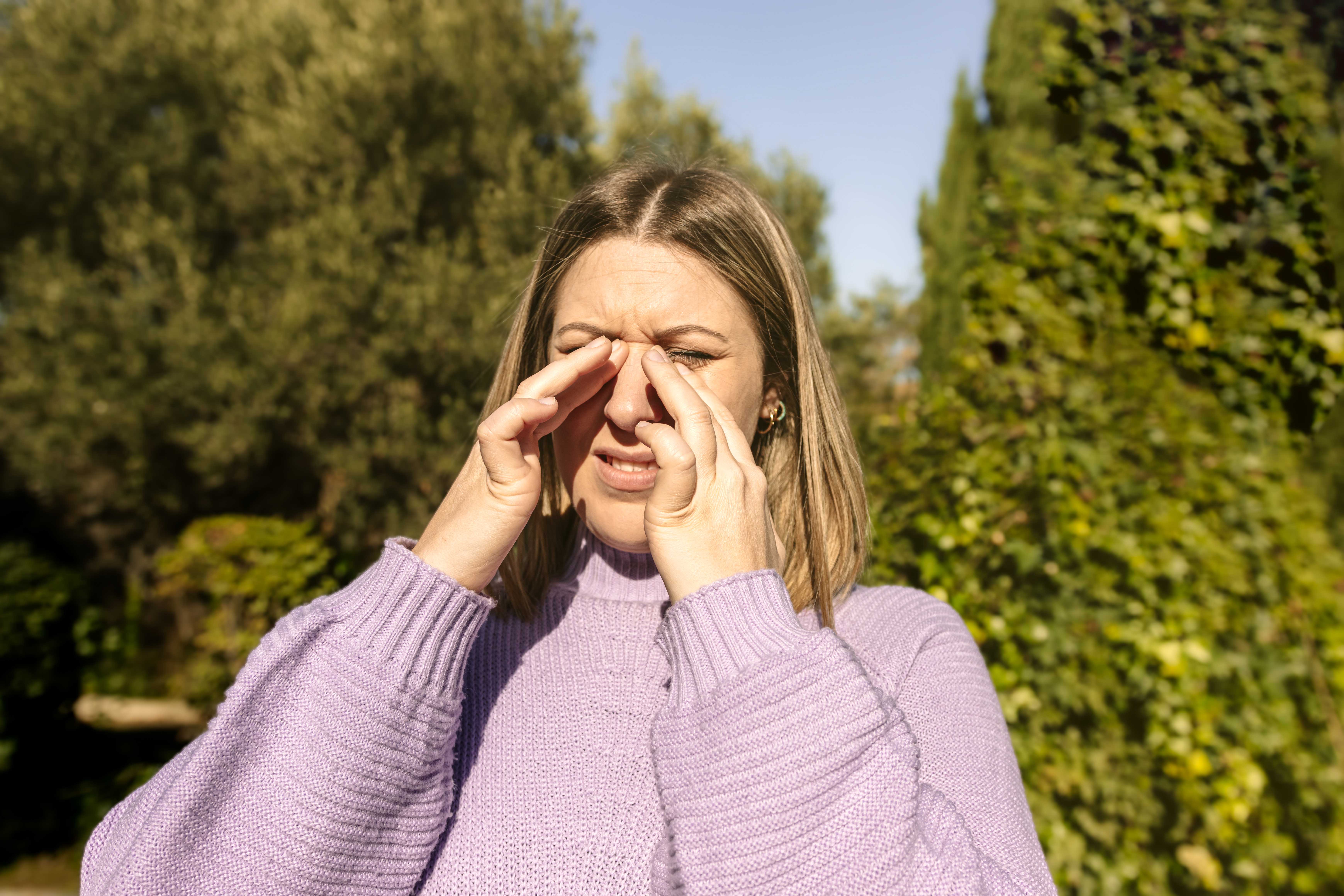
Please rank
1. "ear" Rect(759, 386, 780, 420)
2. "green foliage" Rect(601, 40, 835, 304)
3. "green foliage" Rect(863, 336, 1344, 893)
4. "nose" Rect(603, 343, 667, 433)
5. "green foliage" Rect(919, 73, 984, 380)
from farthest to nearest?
"green foliage" Rect(601, 40, 835, 304)
"green foliage" Rect(919, 73, 984, 380)
"green foliage" Rect(863, 336, 1344, 893)
"ear" Rect(759, 386, 780, 420)
"nose" Rect(603, 343, 667, 433)

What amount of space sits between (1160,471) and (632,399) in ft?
7.49

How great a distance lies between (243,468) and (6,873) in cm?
323

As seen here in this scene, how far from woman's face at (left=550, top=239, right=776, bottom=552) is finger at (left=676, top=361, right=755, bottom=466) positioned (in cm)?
8

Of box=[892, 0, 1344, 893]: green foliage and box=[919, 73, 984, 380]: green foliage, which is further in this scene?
box=[919, 73, 984, 380]: green foliage

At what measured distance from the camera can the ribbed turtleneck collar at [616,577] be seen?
1.84 metres

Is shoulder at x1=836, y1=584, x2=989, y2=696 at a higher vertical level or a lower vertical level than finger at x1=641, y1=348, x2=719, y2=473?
lower

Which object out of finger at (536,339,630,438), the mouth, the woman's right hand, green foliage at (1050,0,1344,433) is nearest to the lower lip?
the mouth

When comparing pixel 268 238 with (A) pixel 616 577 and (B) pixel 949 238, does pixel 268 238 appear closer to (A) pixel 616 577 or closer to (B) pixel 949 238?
(B) pixel 949 238

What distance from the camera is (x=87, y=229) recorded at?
7.27 metres

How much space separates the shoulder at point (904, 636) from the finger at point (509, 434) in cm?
81

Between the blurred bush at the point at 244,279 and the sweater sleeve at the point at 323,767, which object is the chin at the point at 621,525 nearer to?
the sweater sleeve at the point at 323,767

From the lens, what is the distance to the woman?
117cm

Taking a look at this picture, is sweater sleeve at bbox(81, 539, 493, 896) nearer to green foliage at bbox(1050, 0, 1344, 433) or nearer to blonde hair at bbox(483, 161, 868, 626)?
blonde hair at bbox(483, 161, 868, 626)

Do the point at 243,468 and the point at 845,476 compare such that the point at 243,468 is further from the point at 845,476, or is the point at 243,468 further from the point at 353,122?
the point at 845,476
